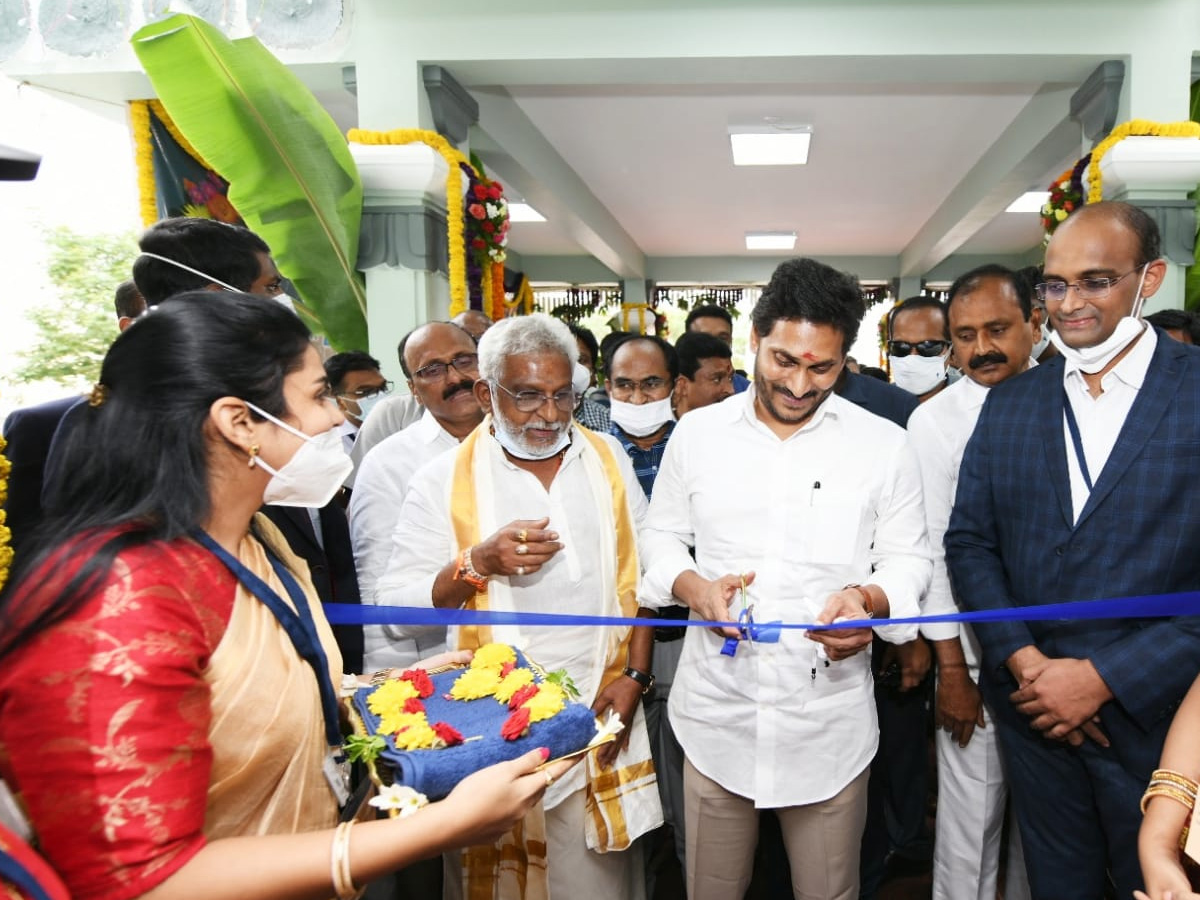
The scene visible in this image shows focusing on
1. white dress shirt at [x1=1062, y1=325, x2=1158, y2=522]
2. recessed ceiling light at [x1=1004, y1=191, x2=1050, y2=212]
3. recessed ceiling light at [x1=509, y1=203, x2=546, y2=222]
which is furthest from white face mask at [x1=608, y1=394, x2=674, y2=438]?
recessed ceiling light at [x1=1004, y1=191, x2=1050, y2=212]

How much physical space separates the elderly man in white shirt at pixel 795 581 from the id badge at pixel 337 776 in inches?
36.2

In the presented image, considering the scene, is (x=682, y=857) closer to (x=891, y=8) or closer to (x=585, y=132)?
(x=891, y=8)

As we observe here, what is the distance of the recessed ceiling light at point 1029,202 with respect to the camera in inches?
388

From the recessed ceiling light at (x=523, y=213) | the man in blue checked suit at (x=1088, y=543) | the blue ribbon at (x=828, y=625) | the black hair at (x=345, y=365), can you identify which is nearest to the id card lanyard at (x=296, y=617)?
the blue ribbon at (x=828, y=625)

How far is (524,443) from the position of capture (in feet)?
7.33

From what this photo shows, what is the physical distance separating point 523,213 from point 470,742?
10637mm

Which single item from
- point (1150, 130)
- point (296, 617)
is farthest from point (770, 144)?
point (296, 617)

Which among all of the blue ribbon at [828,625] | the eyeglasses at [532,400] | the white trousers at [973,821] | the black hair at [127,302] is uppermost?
the black hair at [127,302]

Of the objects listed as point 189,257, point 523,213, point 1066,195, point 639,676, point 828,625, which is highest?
point 523,213

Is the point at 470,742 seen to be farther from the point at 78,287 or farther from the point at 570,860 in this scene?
the point at 78,287

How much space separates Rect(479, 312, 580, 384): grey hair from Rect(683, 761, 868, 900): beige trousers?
127 cm

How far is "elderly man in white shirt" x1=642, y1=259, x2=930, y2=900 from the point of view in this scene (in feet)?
6.46

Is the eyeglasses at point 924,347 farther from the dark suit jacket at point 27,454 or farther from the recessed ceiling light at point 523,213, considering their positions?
the recessed ceiling light at point 523,213

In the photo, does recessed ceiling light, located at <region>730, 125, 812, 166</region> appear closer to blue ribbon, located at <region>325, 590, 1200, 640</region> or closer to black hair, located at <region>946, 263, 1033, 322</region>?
A: black hair, located at <region>946, 263, 1033, 322</region>
